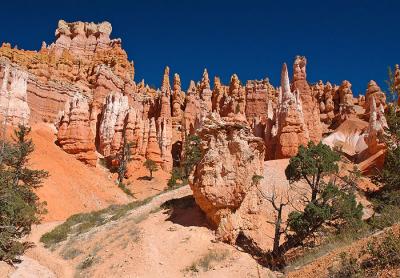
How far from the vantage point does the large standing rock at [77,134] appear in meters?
47.8

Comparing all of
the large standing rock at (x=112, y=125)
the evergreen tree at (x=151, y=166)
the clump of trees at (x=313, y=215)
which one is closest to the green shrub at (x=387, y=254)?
the clump of trees at (x=313, y=215)

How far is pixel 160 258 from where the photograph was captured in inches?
754

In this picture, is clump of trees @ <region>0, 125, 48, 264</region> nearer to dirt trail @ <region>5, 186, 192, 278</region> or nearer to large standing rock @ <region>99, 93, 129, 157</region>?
dirt trail @ <region>5, 186, 192, 278</region>

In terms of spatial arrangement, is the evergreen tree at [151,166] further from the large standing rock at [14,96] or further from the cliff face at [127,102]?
the large standing rock at [14,96]

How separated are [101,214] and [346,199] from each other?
727 inches

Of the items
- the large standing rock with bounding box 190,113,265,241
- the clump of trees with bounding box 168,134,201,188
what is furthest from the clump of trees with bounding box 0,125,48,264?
the clump of trees with bounding box 168,134,201,188

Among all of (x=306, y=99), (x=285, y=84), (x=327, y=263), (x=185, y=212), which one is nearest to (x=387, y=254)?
(x=327, y=263)

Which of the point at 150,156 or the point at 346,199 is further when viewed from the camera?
the point at 150,156

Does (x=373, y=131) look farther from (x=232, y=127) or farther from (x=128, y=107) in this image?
(x=128, y=107)

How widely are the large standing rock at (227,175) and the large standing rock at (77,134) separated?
28.5 metres

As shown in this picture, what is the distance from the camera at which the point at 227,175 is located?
21.4 metres

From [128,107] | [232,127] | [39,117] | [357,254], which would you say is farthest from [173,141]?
[357,254]

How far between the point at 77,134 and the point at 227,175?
3128cm

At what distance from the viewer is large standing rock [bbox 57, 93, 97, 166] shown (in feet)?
157
